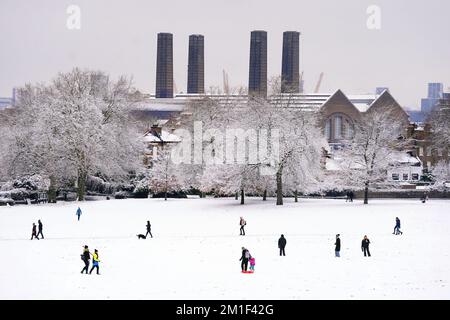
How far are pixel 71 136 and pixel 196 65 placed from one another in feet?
336

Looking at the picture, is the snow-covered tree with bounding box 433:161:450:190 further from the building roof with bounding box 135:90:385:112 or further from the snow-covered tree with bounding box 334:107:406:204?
the building roof with bounding box 135:90:385:112

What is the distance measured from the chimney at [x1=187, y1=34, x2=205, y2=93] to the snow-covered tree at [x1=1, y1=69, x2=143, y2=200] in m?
91.7

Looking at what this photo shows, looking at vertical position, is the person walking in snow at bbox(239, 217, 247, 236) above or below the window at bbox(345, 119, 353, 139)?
below

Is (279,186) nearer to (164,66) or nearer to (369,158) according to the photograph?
(369,158)

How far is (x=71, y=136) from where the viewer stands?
6881 cm

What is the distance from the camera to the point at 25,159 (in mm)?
70875

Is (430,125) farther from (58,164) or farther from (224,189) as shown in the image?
(58,164)

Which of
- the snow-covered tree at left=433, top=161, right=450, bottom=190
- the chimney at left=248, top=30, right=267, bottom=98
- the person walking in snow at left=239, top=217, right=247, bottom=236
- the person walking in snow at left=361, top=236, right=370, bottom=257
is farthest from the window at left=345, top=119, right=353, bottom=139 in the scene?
the person walking in snow at left=361, top=236, right=370, bottom=257

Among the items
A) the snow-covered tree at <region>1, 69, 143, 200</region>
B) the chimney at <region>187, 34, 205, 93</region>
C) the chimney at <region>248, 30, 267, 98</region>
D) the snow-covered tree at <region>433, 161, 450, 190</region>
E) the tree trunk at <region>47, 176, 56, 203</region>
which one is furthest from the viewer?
the chimney at <region>187, 34, 205, 93</region>

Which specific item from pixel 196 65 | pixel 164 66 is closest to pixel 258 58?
pixel 196 65

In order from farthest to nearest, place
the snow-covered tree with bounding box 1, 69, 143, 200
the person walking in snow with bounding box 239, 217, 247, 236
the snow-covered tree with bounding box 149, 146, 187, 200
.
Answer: the snow-covered tree with bounding box 149, 146, 187, 200 → the snow-covered tree with bounding box 1, 69, 143, 200 → the person walking in snow with bounding box 239, 217, 247, 236

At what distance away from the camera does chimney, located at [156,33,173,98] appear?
16400cm

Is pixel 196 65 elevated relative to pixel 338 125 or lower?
elevated

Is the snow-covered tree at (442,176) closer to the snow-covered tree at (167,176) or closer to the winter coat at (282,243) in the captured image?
the snow-covered tree at (167,176)
